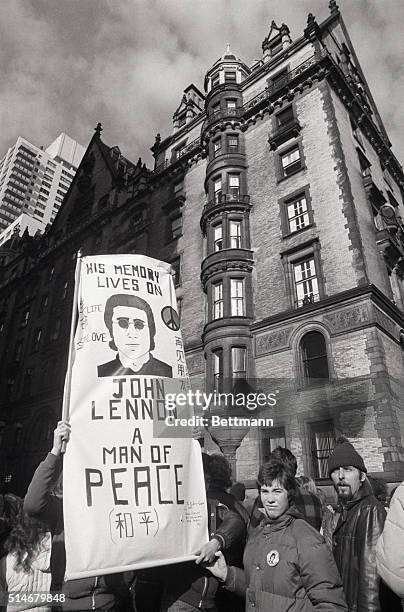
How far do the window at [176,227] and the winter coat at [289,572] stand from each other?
20.4 metres

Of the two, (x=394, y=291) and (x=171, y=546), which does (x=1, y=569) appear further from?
(x=394, y=291)

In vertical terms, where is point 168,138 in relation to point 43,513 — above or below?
above

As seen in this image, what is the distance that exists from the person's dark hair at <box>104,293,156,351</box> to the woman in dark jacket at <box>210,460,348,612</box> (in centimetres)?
161

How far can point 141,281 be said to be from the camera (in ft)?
12.7

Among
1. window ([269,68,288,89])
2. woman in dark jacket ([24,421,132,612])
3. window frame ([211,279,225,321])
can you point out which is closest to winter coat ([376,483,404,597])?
woman in dark jacket ([24,421,132,612])

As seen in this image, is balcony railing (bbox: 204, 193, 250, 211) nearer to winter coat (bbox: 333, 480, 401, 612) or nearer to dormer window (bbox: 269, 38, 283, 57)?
dormer window (bbox: 269, 38, 283, 57)

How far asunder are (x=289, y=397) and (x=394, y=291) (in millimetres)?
7155

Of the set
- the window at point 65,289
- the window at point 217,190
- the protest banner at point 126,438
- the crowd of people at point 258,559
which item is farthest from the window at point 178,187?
the crowd of people at point 258,559

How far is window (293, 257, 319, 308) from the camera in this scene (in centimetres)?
1543

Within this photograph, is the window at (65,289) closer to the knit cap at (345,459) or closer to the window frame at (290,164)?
the window frame at (290,164)

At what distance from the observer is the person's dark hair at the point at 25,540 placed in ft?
11.4

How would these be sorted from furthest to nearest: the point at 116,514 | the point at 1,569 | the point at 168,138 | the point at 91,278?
the point at 168,138 < the point at 91,278 < the point at 1,569 < the point at 116,514

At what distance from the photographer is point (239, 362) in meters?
15.9

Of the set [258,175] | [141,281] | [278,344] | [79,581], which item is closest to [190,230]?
[258,175]
